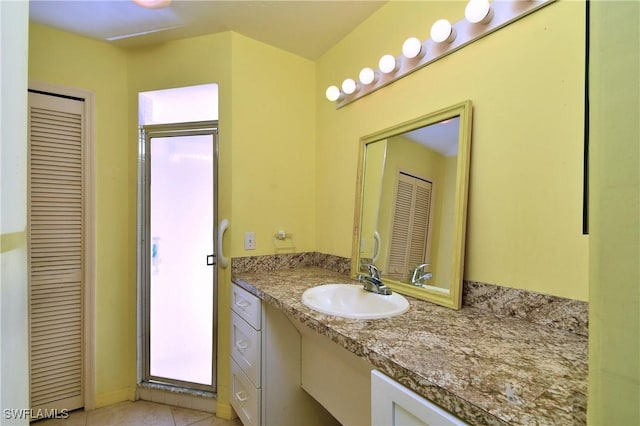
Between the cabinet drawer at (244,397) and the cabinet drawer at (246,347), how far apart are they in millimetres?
47

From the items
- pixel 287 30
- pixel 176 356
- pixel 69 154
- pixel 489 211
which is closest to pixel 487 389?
pixel 489 211

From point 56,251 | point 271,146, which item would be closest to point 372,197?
point 271,146

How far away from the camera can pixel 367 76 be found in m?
1.57

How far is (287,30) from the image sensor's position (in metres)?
1.77

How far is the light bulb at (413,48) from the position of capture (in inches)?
51.2

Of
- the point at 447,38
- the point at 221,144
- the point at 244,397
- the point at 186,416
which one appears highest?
the point at 447,38

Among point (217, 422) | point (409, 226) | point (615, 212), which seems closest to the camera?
point (615, 212)

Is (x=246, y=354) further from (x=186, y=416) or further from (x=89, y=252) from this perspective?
(x=89, y=252)

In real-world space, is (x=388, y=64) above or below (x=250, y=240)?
above

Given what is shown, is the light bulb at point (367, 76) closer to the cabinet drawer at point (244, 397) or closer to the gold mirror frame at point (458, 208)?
the gold mirror frame at point (458, 208)

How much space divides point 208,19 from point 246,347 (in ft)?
6.02

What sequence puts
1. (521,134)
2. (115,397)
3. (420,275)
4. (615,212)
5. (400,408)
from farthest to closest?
(115,397), (420,275), (521,134), (400,408), (615,212)

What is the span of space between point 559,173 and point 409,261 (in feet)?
2.15

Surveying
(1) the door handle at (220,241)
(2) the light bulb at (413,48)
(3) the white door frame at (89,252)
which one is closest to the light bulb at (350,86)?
(2) the light bulb at (413,48)
